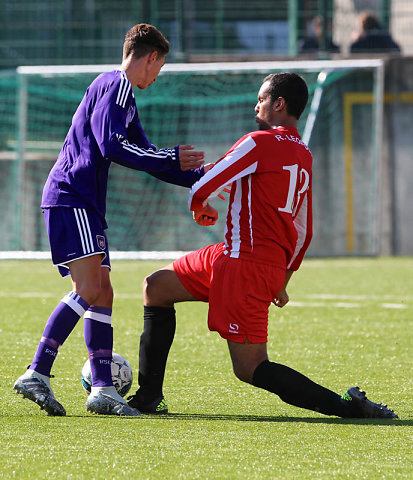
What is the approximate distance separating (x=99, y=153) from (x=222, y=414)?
4.17ft

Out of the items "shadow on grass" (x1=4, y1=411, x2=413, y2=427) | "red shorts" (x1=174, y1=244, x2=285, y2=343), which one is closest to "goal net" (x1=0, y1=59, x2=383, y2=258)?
"red shorts" (x1=174, y1=244, x2=285, y2=343)

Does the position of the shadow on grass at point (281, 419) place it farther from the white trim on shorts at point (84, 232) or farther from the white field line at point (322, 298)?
the white field line at point (322, 298)

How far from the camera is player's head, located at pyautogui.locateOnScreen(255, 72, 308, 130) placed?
14.1 feet

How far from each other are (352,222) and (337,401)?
11.9 m

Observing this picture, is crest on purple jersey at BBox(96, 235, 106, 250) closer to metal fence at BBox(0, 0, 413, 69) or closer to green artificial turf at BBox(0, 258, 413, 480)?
green artificial turf at BBox(0, 258, 413, 480)

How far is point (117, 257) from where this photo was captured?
12.9 meters

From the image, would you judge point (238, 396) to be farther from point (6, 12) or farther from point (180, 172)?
point (6, 12)

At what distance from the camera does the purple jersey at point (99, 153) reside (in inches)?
168

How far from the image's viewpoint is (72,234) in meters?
4.34

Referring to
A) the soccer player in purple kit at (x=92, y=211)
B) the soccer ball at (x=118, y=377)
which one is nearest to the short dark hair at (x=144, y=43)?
the soccer player in purple kit at (x=92, y=211)

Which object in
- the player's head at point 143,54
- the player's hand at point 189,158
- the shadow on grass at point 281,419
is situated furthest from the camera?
the player's head at point 143,54

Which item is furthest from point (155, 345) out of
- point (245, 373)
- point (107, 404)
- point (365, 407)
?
point (365, 407)

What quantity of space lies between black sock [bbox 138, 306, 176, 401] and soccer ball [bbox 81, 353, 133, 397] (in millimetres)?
175

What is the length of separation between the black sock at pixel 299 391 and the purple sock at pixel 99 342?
71cm
